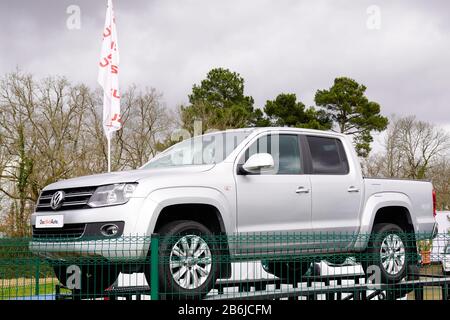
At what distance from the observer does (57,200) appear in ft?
23.4

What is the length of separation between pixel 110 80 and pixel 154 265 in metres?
11.7

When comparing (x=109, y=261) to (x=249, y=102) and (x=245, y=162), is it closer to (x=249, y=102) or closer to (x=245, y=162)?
(x=245, y=162)

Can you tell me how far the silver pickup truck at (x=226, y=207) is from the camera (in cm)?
661

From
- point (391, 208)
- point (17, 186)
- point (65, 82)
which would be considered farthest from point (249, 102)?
point (391, 208)

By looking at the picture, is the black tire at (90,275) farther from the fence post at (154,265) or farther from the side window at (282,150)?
the side window at (282,150)

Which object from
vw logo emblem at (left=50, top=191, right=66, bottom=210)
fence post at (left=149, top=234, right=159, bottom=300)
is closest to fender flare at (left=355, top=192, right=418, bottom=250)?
fence post at (left=149, top=234, right=159, bottom=300)

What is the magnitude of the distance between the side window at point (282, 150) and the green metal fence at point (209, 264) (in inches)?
32.1

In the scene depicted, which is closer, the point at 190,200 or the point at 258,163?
the point at 190,200

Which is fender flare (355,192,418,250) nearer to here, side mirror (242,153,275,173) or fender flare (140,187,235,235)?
side mirror (242,153,275,173)

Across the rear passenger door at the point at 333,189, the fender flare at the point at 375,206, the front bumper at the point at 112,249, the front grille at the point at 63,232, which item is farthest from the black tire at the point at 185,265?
the fender flare at the point at 375,206

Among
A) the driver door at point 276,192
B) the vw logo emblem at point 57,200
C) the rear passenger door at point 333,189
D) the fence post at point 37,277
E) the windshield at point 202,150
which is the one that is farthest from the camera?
the rear passenger door at point 333,189

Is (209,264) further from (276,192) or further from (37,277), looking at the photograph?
(37,277)

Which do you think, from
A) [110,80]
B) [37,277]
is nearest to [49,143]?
[110,80]
